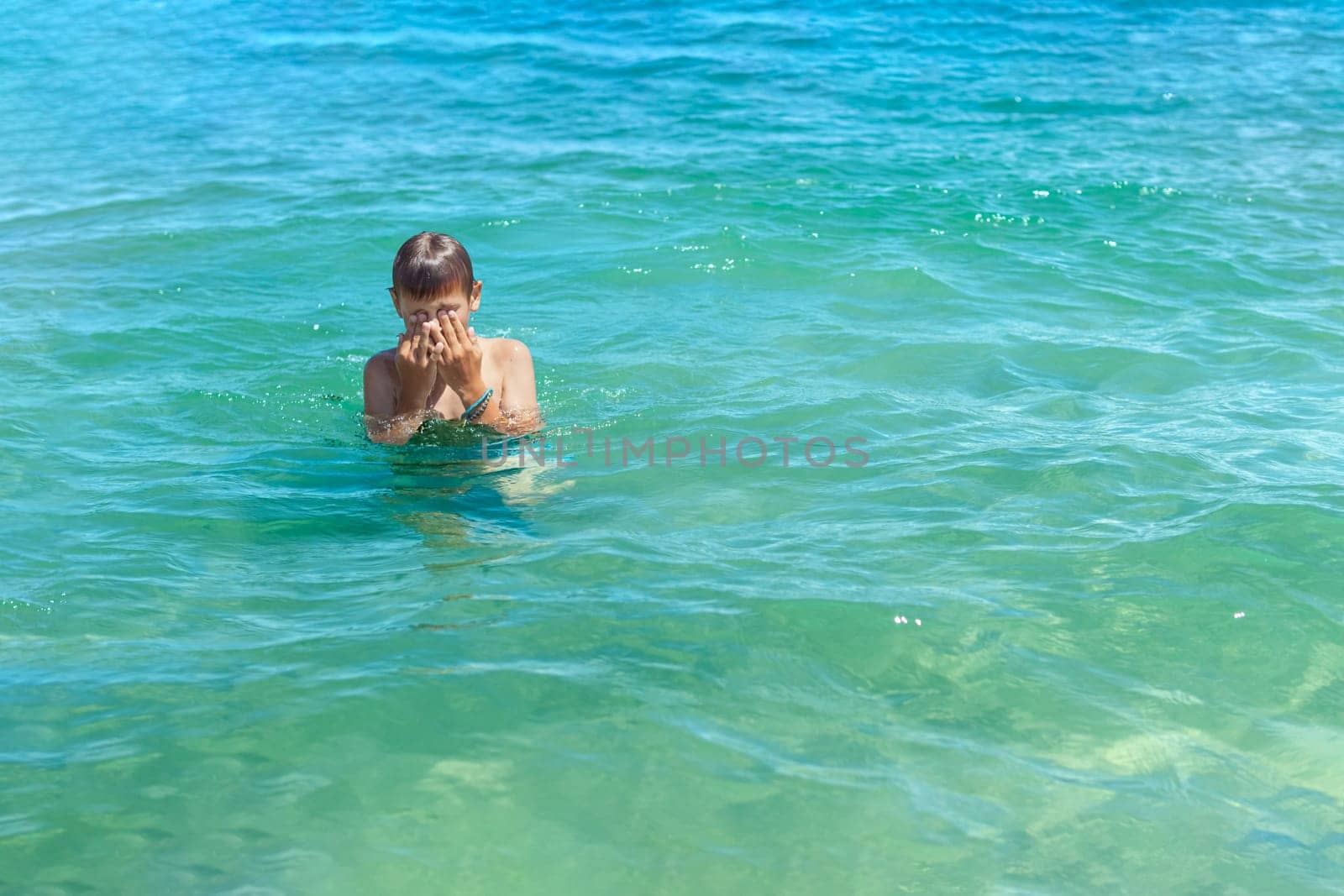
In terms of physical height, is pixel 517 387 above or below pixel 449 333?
below

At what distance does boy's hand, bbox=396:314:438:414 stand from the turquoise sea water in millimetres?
304

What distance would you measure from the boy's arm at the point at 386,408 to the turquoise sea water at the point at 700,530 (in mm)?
108

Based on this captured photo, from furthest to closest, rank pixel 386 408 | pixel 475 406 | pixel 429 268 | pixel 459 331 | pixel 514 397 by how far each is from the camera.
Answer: pixel 514 397, pixel 386 408, pixel 475 406, pixel 459 331, pixel 429 268

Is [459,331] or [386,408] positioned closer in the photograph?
[459,331]

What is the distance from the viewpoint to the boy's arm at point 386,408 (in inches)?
222

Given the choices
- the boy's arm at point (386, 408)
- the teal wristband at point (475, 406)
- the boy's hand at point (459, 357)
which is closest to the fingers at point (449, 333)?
the boy's hand at point (459, 357)

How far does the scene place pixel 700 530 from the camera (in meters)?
5.06

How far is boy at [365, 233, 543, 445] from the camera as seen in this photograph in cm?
521

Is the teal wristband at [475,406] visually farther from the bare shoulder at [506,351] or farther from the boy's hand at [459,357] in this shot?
the bare shoulder at [506,351]

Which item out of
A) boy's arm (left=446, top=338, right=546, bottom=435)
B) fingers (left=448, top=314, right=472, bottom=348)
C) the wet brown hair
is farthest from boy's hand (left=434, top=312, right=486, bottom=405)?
boy's arm (left=446, top=338, right=546, bottom=435)

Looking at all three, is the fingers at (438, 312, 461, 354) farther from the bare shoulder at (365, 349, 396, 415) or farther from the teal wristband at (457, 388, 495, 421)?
the bare shoulder at (365, 349, 396, 415)

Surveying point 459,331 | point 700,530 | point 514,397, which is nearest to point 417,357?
point 459,331

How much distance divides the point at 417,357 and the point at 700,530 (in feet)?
4.58

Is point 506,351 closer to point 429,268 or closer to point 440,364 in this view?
point 440,364
